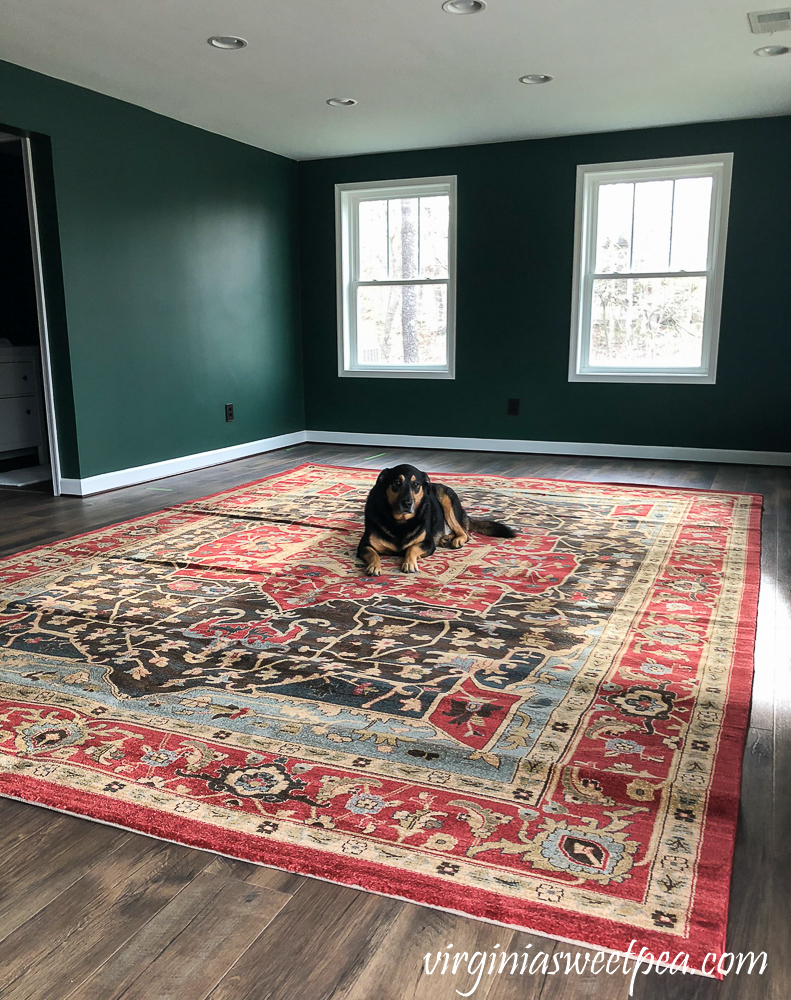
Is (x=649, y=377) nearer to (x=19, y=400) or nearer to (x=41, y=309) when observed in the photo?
(x=41, y=309)

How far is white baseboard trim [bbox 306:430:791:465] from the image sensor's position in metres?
6.37

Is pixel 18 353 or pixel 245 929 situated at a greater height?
pixel 18 353

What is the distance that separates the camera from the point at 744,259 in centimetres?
613

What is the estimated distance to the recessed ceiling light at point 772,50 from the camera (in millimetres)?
4380

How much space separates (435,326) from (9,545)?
172 inches

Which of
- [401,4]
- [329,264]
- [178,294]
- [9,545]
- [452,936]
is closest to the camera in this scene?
[452,936]

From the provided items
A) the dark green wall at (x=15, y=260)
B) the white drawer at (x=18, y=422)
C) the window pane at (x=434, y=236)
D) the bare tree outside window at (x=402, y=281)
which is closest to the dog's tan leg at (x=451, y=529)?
the bare tree outside window at (x=402, y=281)

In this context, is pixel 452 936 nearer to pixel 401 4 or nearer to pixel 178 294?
pixel 401 4

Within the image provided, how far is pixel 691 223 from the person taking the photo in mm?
6301

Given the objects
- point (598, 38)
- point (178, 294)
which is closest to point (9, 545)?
point (178, 294)

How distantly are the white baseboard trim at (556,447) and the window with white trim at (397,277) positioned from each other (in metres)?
0.59

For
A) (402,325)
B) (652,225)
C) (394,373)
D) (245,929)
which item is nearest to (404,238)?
(402,325)

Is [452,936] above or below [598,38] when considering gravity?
below

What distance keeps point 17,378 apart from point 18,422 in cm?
34
